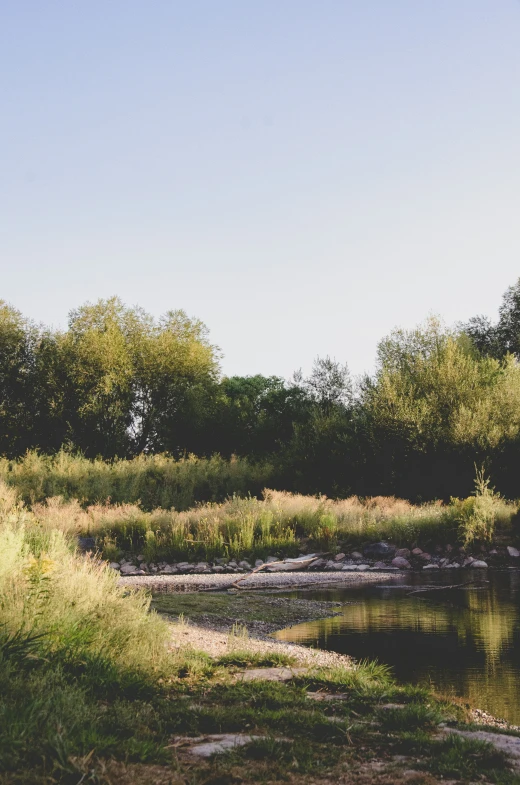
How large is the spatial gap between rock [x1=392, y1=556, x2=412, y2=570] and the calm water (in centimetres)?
407

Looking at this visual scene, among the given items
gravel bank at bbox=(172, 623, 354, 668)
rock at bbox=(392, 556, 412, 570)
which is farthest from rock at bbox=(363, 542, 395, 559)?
gravel bank at bbox=(172, 623, 354, 668)

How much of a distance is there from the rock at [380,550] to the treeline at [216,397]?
→ 35.0 ft

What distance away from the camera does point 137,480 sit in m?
30.4

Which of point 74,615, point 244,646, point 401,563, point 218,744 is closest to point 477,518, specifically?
point 401,563

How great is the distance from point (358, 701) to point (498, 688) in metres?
2.73

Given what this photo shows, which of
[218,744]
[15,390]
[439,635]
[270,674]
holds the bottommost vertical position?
[439,635]

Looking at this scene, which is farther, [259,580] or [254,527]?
[254,527]

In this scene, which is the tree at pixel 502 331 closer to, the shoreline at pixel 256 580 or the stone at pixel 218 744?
the shoreline at pixel 256 580

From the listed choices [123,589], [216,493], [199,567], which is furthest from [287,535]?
[123,589]

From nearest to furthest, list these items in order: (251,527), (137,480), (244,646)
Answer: (244,646)
(251,527)
(137,480)

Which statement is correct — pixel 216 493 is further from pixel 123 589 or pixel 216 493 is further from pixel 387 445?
pixel 123 589

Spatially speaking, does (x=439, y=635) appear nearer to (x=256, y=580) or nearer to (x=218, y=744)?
(x=218, y=744)

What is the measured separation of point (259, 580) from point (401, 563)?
5225mm

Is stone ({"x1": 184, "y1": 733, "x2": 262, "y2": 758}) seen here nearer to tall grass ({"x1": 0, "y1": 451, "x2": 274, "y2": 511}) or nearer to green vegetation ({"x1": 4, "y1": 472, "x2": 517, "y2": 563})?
green vegetation ({"x1": 4, "y1": 472, "x2": 517, "y2": 563})
